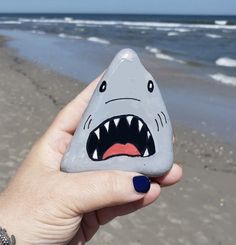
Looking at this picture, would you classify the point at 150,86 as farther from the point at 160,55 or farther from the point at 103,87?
the point at 160,55

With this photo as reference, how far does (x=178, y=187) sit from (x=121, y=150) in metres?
3.47

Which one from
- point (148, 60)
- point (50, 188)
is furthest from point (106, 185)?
point (148, 60)

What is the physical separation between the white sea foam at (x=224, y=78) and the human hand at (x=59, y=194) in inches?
372

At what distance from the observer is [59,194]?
1.81 meters

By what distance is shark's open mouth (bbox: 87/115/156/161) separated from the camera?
73.6 inches

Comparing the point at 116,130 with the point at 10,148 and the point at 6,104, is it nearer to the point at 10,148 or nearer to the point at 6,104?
the point at 10,148

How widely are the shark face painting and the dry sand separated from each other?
2340 millimetres

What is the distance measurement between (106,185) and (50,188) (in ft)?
0.71

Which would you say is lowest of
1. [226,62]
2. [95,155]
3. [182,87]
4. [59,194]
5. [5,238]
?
[226,62]

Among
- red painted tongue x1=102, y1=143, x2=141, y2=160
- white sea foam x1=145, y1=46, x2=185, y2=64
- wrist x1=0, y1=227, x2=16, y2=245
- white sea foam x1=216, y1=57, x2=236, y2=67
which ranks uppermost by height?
red painted tongue x1=102, y1=143, x2=141, y2=160

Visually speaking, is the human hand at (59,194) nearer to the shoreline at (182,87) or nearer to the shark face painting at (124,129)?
the shark face painting at (124,129)

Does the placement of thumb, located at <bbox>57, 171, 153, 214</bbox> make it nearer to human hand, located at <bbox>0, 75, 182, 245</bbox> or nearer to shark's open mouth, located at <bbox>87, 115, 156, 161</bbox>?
human hand, located at <bbox>0, 75, 182, 245</bbox>

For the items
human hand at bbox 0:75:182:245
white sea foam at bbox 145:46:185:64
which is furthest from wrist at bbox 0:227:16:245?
white sea foam at bbox 145:46:185:64

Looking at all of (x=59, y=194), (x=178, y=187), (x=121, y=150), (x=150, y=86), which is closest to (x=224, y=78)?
(x=178, y=187)
